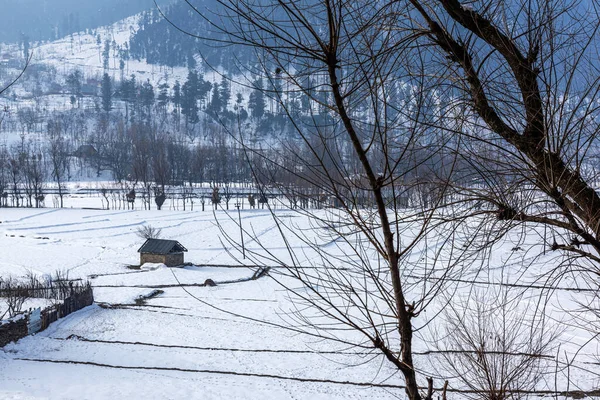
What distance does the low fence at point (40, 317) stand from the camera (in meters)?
17.1

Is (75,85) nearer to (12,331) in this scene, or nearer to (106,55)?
(106,55)

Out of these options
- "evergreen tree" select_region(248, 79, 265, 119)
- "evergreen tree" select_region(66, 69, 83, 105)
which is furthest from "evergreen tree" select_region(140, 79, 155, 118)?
"evergreen tree" select_region(248, 79, 265, 119)

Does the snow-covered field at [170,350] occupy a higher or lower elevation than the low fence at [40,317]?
lower

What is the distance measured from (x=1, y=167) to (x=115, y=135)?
92.9ft

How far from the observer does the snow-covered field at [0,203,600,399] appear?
13.1 metres

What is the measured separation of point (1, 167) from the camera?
222 feet

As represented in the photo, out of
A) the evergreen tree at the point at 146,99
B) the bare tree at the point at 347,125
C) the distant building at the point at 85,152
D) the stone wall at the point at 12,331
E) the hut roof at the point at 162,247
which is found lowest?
the stone wall at the point at 12,331

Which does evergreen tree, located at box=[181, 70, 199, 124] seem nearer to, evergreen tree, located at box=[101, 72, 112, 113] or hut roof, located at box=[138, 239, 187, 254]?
evergreen tree, located at box=[101, 72, 112, 113]

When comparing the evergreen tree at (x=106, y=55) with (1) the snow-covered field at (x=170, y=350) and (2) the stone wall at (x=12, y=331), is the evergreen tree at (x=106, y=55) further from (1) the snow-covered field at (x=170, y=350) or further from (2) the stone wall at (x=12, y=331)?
(2) the stone wall at (x=12, y=331)

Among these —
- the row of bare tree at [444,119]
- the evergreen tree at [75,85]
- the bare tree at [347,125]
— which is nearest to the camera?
the bare tree at [347,125]

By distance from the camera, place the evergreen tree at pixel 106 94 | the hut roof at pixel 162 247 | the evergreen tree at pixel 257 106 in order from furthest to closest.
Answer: the evergreen tree at pixel 106 94 → the evergreen tree at pixel 257 106 → the hut roof at pixel 162 247

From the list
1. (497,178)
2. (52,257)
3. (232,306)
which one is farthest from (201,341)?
(52,257)

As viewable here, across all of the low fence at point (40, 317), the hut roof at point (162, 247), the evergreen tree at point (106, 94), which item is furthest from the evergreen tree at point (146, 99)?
the low fence at point (40, 317)

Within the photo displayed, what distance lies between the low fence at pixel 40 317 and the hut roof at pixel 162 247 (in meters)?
7.97
